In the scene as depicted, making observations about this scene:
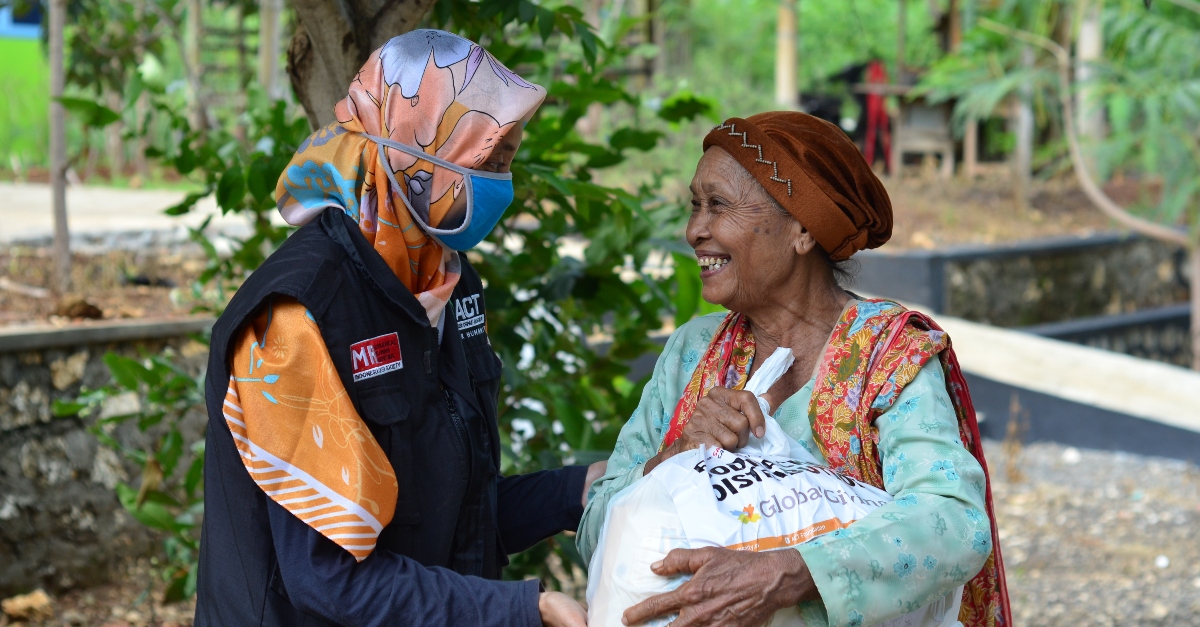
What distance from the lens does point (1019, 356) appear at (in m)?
6.89

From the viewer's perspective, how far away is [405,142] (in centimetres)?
173

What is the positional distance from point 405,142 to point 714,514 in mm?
743

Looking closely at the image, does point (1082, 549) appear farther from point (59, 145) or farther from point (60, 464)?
point (59, 145)

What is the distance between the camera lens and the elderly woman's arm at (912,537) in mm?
1564

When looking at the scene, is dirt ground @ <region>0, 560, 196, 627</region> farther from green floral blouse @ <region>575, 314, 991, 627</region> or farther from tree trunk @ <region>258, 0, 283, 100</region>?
green floral blouse @ <region>575, 314, 991, 627</region>

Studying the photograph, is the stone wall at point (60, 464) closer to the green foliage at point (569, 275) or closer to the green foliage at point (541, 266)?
Result: the green foliage at point (541, 266)

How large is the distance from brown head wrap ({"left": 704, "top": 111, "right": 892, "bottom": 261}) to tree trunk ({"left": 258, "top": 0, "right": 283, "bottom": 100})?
384 centimetres

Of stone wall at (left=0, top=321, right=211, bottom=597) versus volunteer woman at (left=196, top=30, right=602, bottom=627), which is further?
stone wall at (left=0, top=321, right=211, bottom=597)

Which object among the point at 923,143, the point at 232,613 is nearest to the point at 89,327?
the point at 232,613

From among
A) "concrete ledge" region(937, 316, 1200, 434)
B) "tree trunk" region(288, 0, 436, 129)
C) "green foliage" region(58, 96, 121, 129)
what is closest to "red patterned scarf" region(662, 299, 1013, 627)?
"tree trunk" region(288, 0, 436, 129)

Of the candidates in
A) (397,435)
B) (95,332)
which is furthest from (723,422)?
(95,332)

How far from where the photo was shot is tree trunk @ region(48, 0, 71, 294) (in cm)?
430

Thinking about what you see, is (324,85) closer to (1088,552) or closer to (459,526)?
(459,526)

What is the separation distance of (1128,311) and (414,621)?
951 cm
